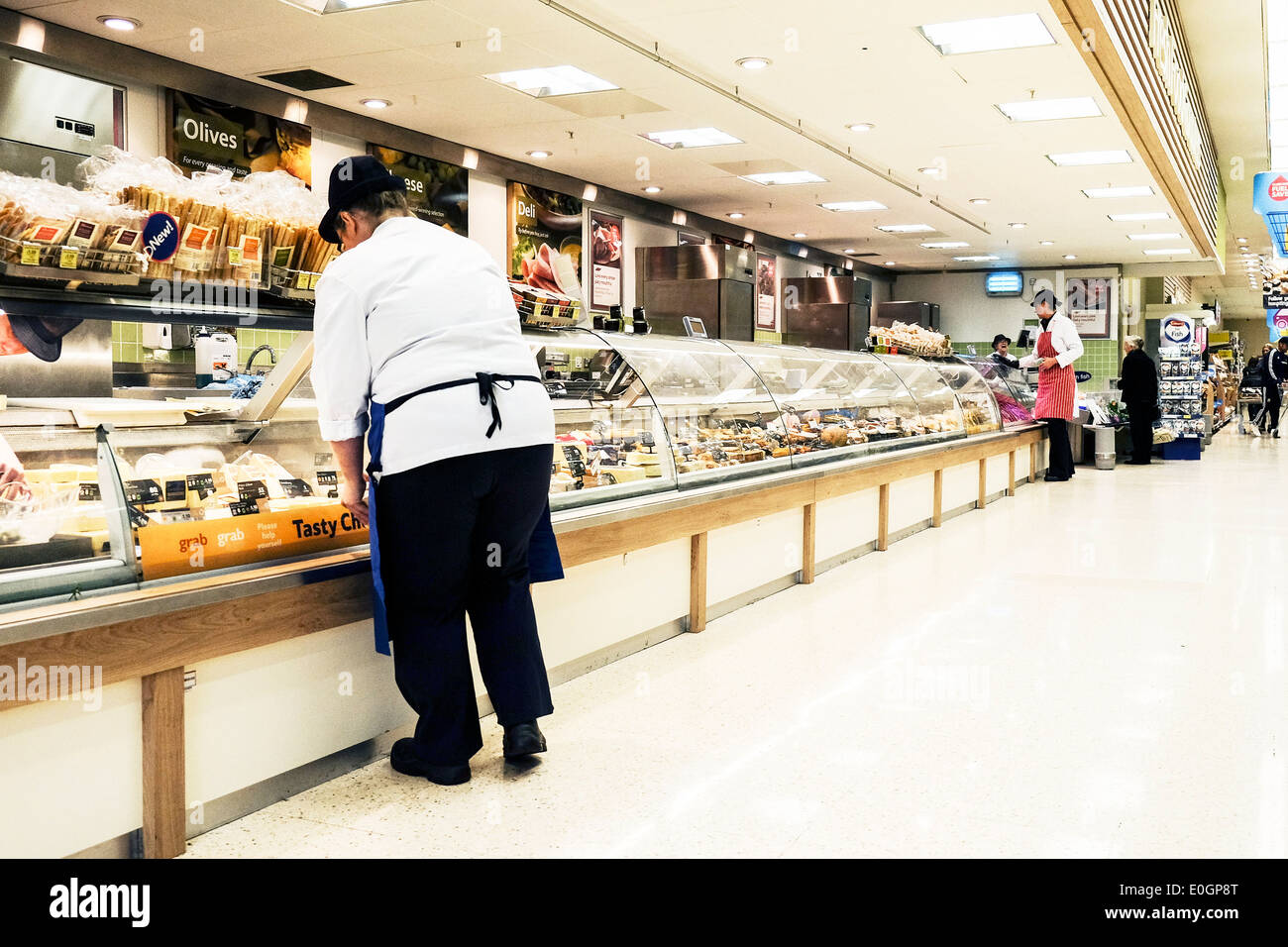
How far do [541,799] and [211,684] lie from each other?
820 millimetres

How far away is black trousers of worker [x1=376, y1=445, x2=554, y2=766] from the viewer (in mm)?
2623

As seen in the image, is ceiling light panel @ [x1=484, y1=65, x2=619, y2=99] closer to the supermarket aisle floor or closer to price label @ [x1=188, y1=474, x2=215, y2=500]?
the supermarket aisle floor

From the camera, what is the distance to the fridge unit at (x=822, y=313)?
14281 millimetres

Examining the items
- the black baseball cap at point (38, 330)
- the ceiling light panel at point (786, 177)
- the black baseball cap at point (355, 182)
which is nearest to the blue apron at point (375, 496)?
the black baseball cap at point (355, 182)

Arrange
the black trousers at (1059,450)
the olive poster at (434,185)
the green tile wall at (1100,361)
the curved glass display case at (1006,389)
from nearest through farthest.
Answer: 1. the olive poster at (434,185)
2. the curved glass display case at (1006,389)
3. the black trousers at (1059,450)
4. the green tile wall at (1100,361)

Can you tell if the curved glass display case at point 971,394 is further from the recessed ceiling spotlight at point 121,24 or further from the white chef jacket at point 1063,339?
the recessed ceiling spotlight at point 121,24

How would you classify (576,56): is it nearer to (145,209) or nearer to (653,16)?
(653,16)

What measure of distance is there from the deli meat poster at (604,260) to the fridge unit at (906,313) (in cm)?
703

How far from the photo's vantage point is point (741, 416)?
5379 millimetres

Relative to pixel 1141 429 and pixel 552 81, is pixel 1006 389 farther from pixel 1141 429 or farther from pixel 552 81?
pixel 552 81

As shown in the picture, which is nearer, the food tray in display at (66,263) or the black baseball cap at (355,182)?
the food tray in display at (66,263)

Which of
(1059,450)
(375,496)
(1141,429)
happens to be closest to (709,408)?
(375,496)
